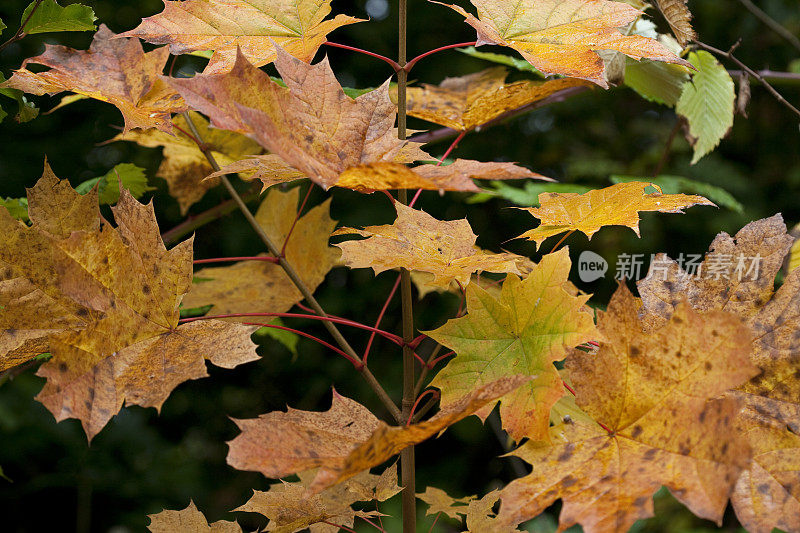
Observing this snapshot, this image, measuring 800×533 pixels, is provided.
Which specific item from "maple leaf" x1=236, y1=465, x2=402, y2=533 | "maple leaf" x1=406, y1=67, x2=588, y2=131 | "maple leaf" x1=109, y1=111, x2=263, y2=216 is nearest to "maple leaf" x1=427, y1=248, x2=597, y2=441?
"maple leaf" x1=236, y1=465, x2=402, y2=533

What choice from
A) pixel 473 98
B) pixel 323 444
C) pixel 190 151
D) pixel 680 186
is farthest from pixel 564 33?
A: pixel 680 186

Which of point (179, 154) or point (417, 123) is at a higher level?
point (179, 154)

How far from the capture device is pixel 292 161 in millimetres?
419

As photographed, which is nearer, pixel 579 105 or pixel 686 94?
pixel 686 94

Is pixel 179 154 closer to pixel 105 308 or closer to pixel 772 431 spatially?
pixel 105 308

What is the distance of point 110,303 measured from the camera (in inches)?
21.3

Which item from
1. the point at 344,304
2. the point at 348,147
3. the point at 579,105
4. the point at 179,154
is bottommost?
the point at 344,304

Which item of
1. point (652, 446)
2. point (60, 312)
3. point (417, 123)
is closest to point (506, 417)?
point (652, 446)

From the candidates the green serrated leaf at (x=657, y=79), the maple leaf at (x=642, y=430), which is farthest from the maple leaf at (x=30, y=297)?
the green serrated leaf at (x=657, y=79)

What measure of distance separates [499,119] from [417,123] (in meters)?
0.52

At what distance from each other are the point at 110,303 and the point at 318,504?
0.27m

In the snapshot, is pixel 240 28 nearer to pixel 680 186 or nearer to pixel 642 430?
pixel 642 430

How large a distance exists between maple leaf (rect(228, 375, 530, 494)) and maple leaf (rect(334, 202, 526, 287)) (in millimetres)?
121

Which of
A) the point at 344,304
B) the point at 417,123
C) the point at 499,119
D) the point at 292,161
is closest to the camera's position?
the point at 292,161
